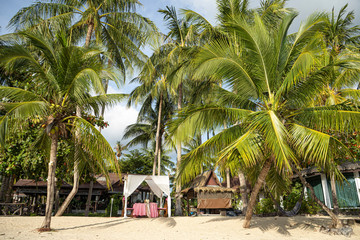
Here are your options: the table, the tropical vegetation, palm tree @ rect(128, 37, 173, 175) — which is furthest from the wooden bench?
palm tree @ rect(128, 37, 173, 175)

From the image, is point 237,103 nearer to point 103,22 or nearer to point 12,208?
point 103,22

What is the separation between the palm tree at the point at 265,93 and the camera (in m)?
6.06

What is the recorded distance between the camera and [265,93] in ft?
24.3

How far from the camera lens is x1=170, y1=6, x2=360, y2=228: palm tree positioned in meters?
6.06

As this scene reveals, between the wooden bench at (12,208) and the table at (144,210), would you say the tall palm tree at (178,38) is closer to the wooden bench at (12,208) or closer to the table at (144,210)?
the table at (144,210)

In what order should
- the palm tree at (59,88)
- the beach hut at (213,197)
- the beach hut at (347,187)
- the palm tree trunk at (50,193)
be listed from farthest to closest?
the beach hut at (213,197)
the beach hut at (347,187)
the palm tree trunk at (50,193)
the palm tree at (59,88)

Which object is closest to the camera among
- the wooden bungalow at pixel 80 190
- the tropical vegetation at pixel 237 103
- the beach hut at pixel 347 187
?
the tropical vegetation at pixel 237 103

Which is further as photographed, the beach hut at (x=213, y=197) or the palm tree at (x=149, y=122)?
the palm tree at (x=149, y=122)

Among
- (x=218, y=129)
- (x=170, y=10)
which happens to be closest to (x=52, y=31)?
(x=170, y=10)

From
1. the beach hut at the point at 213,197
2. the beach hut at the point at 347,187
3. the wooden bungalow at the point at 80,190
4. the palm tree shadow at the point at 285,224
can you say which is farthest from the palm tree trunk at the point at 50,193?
the wooden bungalow at the point at 80,190

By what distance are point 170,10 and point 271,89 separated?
10991 millimetres

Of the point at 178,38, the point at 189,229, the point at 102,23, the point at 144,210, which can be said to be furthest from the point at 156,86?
the point at 189,229

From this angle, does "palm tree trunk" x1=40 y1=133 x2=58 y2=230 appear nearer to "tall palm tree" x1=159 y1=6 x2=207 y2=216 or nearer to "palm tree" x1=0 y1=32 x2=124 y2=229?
"palm tree" x1=0 y1=32 x2=124 y2=229

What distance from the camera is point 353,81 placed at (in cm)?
909
